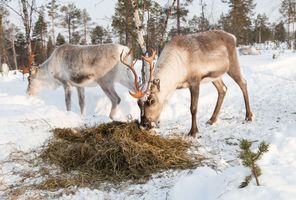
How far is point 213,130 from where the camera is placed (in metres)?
6.27

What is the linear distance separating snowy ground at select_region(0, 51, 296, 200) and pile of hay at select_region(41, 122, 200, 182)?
0.23 metres

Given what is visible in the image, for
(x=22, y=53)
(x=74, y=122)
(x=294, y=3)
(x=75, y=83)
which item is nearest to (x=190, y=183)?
(x=74, y=122)

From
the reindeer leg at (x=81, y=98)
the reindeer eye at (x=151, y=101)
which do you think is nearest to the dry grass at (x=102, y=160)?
the reindeer eye at (x=151, y=101)

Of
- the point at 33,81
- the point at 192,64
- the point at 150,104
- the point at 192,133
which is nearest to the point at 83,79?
the point at 33,81

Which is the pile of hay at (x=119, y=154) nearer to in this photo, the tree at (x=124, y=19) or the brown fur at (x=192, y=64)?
the brown fur at (x=192, y=64)

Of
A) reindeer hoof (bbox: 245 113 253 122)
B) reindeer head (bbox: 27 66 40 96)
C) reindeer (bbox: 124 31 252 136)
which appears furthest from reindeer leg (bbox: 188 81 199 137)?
reindeer head (bbox: 27 66 40 96)

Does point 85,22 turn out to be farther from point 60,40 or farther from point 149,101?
→ point 149,101

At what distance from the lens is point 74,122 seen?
6.66 metres

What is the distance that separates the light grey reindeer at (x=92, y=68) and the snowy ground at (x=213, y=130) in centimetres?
70

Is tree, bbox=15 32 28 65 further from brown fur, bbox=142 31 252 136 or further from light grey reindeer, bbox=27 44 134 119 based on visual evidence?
brown fur, bbox=142 31 252 136

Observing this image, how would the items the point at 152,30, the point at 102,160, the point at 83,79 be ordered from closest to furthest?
the point at 102,160, the point at 83,79, the point at 152,30

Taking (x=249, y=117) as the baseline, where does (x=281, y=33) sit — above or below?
above

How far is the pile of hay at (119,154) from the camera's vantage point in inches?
166

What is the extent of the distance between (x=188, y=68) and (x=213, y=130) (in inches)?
45.0
